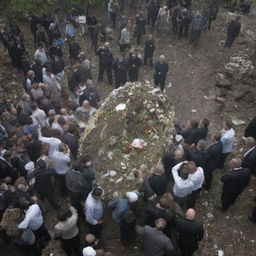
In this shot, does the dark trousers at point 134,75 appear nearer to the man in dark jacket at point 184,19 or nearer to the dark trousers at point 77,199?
the man in dark jacket at point 184,19

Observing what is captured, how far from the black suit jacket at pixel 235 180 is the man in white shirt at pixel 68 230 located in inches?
142

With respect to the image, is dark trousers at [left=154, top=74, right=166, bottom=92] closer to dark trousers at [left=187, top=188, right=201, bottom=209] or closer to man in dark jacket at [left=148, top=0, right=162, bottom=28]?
man in dark jacket at [left=148, top=0, right=162, bottom=28]

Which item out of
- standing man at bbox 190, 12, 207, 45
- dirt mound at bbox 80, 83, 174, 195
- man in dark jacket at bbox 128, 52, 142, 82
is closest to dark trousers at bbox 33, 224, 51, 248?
dirt mound at bbox 80, 83, 174, 195

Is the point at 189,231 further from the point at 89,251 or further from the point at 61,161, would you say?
the point at 61,161

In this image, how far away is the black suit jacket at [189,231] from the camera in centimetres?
739

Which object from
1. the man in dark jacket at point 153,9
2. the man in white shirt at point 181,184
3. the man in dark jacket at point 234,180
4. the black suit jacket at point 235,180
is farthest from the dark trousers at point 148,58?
the black suit jacket at point 235,180

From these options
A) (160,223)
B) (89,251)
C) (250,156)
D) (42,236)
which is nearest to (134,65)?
(250,156)

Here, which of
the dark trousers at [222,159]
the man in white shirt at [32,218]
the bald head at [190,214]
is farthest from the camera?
the dark trousers at [222,159]

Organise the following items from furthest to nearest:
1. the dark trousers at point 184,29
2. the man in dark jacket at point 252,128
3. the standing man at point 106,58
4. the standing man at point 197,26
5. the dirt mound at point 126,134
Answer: the dark trousers at point 184,29 → the standing man at point 197,26 → the standing man at point 106,58 → the man in dark jacket at point 252,128 → the dirt mound at point 126,134

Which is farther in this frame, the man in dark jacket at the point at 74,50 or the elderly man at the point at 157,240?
the man in dark jacket at the point at 74,50

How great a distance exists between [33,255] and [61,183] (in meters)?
1.92

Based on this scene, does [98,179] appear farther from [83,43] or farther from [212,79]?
[83,43]

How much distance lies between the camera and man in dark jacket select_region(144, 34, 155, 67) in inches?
585

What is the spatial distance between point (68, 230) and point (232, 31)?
1150cm
